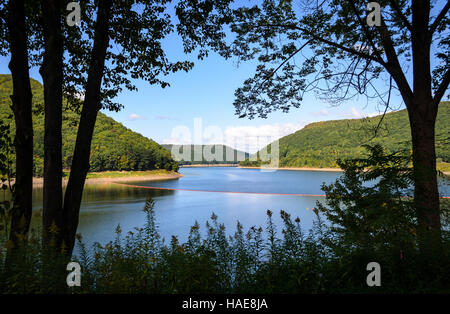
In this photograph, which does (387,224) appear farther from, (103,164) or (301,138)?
(301,138)

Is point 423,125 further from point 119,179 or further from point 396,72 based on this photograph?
point 119,179

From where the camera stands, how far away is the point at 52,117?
3.22m

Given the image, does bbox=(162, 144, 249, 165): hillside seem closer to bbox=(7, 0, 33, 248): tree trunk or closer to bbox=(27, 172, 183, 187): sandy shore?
bbox=(27, 172, 183, 187): sandy shore

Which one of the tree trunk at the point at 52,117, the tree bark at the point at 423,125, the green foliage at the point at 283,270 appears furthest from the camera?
the tree bark at the point at 423,125

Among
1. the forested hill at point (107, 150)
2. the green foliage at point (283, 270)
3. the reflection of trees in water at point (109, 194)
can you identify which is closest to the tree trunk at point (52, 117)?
the green foliage at point (283, 270)

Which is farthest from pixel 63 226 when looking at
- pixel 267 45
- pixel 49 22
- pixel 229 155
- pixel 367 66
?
pixel 229 155

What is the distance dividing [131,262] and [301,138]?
108m

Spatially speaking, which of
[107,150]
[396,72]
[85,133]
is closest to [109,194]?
[107,150]

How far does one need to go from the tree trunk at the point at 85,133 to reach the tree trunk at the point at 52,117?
17cm

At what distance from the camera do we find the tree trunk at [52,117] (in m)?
3.21

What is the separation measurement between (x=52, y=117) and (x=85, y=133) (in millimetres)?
407

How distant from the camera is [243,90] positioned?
5.04 m

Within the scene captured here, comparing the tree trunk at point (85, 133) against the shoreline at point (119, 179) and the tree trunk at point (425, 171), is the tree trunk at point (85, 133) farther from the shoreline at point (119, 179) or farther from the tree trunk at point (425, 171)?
the shoreline at point (119, 179)

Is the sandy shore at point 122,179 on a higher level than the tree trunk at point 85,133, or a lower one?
lower
